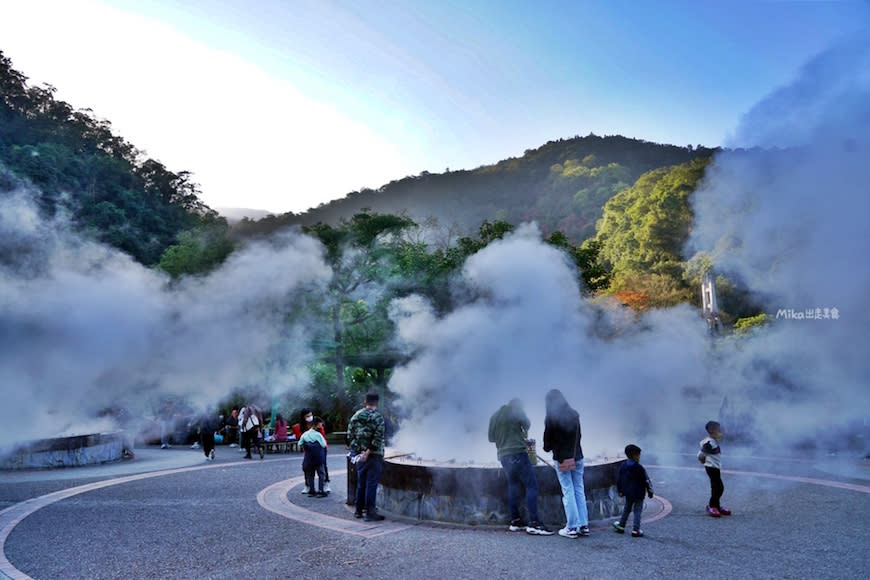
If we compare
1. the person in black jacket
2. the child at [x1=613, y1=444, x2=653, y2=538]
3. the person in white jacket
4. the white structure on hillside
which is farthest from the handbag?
the white structure on hillside

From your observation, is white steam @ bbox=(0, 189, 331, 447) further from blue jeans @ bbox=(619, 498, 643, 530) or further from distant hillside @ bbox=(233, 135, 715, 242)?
distant hillside @ bbox=(233, 135, 715, 242)

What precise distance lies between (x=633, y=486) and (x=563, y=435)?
3.33 ft

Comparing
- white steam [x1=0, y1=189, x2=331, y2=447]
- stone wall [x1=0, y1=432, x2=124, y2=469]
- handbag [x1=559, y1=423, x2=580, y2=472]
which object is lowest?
stone wall [x1=0, y1=432, x2=124, y2=469]

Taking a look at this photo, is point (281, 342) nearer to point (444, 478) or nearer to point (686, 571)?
point (444, 478)

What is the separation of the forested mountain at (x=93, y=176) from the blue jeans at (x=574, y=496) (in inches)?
491

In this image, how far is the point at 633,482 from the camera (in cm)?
713

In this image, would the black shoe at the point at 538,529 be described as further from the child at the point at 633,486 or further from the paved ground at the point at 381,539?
the child at the point at 633,486

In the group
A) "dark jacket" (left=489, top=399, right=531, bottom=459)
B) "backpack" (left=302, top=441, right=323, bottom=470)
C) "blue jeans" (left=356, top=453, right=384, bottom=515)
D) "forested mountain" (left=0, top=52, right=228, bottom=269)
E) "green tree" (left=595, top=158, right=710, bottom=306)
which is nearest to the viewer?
"dark jacket" (left=489, top=399, right=531, bottom=459)

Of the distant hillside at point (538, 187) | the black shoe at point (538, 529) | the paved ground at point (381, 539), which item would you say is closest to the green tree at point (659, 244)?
the distant hillside at point (538, 187)

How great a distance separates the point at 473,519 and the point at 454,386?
3.43 m

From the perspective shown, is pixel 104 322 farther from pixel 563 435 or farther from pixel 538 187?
pixel 538 187

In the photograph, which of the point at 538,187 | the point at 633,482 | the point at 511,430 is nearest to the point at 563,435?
the point at 511,430

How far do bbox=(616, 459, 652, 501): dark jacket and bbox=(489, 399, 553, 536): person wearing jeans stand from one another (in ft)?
3.42

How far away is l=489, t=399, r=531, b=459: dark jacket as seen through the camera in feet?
24.3
